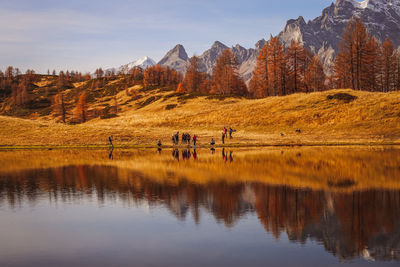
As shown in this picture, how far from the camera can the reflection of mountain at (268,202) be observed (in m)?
12.3

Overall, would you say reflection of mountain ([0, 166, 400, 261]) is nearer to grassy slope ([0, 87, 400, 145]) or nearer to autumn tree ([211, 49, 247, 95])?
grassy slope ([0, 87, 400, 145])

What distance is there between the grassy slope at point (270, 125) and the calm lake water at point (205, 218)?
118ft

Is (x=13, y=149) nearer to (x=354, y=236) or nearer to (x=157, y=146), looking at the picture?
(x=157, y=146)

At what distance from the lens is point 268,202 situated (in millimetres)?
17734

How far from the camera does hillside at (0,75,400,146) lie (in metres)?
62.5

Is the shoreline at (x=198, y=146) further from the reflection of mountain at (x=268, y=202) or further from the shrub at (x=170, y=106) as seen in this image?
the shrub at (x=170, y=106)

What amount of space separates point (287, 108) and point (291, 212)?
68275 millimetres

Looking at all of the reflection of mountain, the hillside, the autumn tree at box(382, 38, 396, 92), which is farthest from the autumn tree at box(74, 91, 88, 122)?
the reflection of mountain

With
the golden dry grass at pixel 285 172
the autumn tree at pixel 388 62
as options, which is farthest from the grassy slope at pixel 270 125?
the autumn tree at pixel 388 62

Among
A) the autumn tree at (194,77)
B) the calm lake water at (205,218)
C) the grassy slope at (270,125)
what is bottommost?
the calm lake water at (205,218)

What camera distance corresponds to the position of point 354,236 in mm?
12375

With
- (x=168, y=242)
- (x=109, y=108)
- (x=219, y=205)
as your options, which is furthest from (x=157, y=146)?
(x=109, y=108)

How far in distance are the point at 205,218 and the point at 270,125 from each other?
6133cm

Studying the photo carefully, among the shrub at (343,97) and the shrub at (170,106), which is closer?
the shrub at (343,97)
